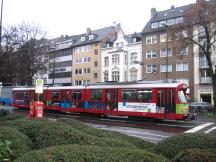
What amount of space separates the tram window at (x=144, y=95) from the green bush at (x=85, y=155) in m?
20.8

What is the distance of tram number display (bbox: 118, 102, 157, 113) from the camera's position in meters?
25.2

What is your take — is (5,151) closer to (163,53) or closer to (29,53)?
(29,53)

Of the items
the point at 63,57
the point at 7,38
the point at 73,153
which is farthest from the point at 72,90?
the point at 63,57

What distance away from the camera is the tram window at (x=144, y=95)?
83.8 feet

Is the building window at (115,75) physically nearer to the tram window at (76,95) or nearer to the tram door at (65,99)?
the tram door at (65,99)

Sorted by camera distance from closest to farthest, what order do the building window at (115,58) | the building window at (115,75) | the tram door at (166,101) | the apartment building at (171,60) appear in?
the tram door at (166,101) < the apartment building at (171,60) < the building window at (115,75) < the building window at (115,58)

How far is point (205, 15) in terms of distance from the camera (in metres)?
33.0

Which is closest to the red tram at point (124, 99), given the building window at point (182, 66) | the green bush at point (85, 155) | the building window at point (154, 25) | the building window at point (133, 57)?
the green bush at point (85, 155)

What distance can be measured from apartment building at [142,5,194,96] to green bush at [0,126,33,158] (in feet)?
171

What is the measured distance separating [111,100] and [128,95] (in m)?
1.87

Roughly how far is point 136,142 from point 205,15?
90.3 ft

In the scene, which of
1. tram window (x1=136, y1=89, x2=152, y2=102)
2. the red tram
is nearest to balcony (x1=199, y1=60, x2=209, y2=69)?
the red tram

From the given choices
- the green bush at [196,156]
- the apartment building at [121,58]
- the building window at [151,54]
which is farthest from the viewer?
the apartment building at [121,58]

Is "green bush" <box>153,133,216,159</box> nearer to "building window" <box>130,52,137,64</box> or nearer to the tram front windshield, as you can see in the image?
the tram front windshield
